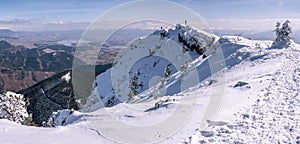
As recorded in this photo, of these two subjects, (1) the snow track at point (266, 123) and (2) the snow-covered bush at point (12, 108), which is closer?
(1) the snow track at point (266, 123)

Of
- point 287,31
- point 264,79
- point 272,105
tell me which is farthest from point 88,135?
point 287,31

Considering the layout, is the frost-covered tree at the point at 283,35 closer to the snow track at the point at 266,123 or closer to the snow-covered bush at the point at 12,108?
the snow track at the point at 266,123

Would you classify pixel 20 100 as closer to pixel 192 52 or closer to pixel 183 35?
pixel 192 52

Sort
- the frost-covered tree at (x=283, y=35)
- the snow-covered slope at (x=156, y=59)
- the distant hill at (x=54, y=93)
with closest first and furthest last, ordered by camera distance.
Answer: the frost-covered tree at (x=283, y=35) → the snow-covered slope at (x=156, y=59) → the distant hill at (x=54, y=93)

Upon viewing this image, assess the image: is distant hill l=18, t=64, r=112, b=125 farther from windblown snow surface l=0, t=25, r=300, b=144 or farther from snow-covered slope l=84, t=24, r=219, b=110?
windblown snow surface l=0, t=25, r=300, b=144

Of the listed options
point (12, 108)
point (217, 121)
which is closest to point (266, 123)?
point (217, 121)

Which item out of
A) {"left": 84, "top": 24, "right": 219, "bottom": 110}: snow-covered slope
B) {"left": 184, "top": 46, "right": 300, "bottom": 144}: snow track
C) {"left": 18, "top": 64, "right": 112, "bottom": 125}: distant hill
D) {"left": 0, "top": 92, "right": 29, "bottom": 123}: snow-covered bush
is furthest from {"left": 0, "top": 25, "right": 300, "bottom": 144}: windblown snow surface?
{"left": 18, "top": 64, "right": 112, "bottom": 125}: distant hill

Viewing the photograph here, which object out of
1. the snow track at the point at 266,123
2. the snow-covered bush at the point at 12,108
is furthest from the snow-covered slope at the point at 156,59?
the snow track at the point at 266,123
